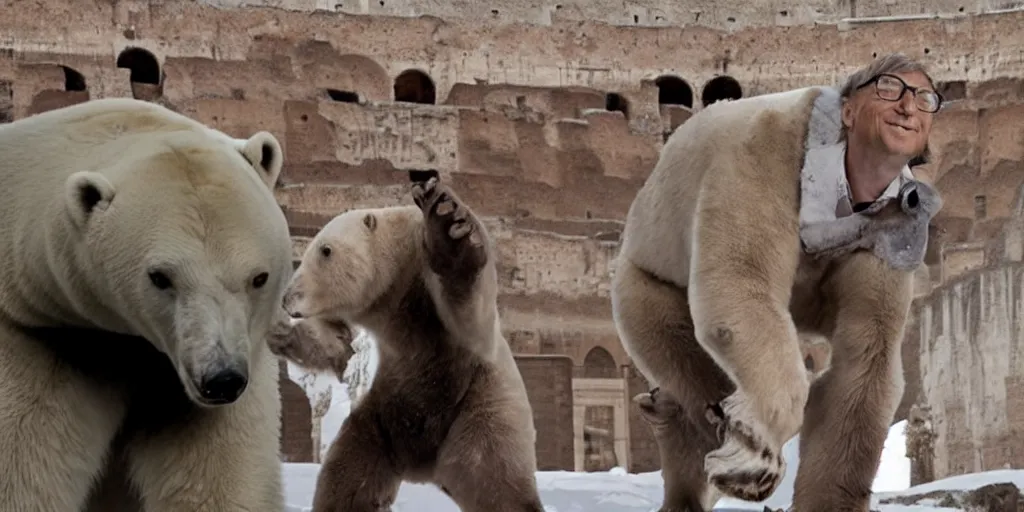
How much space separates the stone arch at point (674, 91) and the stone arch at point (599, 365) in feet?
25.5

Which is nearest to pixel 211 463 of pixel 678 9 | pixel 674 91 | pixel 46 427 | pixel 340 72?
pixel 46 427

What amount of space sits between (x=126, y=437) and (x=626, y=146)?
1997cm

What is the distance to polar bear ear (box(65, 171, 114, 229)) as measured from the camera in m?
2.82

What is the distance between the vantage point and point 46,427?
116 inches

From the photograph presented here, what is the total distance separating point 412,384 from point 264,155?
38.5 inches

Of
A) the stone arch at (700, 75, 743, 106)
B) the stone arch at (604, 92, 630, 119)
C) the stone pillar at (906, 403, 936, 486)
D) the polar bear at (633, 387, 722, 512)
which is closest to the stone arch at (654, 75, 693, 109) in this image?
the stone arch at (700, 75, 743, 106)

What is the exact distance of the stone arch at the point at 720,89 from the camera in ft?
83.5

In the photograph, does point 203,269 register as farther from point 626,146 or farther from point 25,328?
point 626,146

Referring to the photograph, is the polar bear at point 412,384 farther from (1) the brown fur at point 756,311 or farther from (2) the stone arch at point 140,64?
(2) the stone arch at point 140,64

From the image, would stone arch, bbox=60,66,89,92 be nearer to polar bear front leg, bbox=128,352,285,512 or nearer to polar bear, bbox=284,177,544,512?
polar bear, bbox=284,177,544,512

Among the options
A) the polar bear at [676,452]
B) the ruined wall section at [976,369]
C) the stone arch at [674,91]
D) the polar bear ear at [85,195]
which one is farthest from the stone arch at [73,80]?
the polar bear ear at [85,195]

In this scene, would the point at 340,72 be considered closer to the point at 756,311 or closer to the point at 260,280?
the point at 756,311

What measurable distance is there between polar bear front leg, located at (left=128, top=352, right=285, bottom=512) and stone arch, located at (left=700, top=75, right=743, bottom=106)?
2286cm

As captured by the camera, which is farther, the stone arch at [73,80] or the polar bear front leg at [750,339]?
the stone arch at [73,80]
